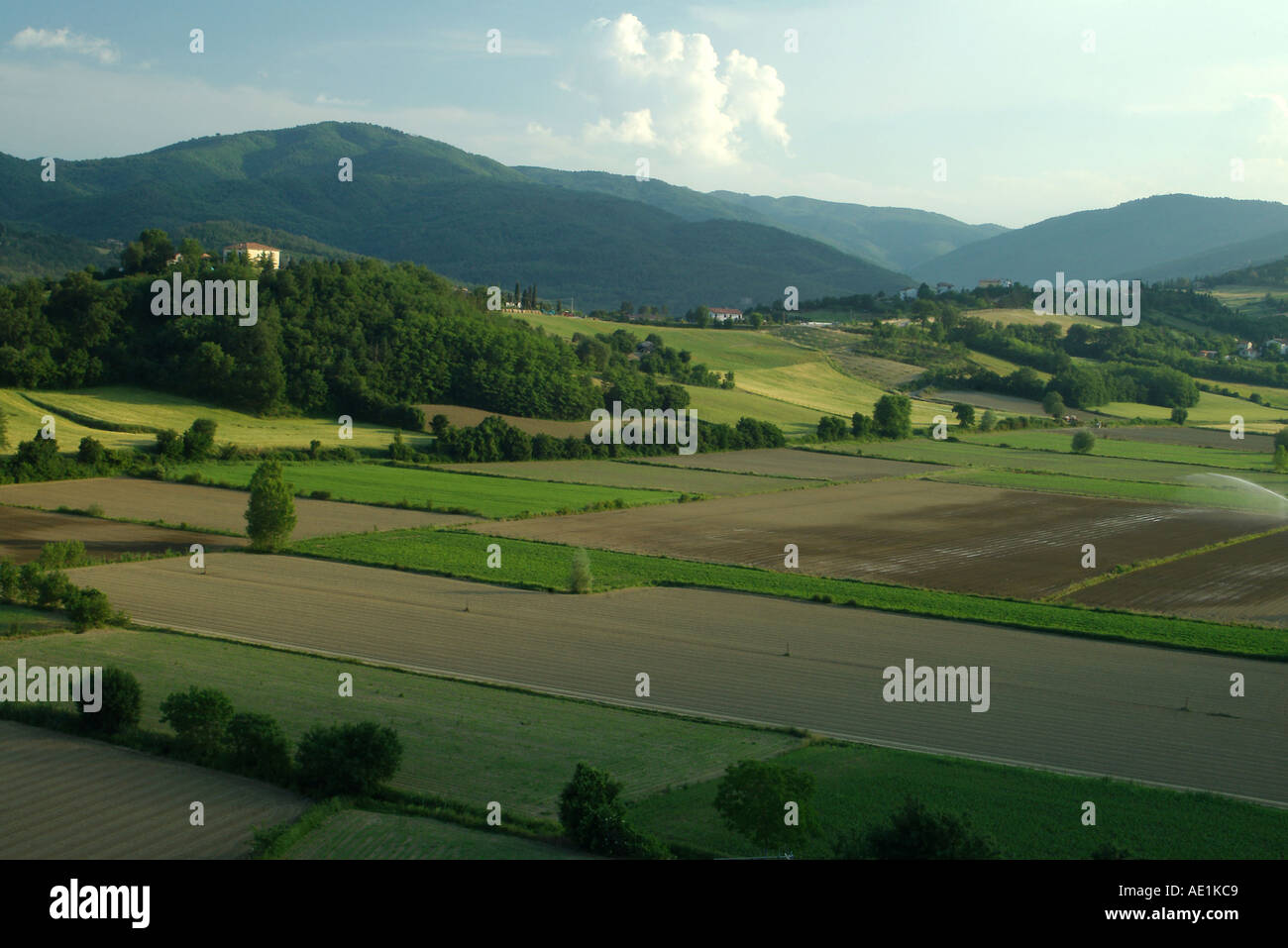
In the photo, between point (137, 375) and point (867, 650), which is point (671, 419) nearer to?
point (137, 375)

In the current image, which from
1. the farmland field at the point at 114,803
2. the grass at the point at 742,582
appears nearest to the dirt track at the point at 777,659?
the grass at the point at 742,582

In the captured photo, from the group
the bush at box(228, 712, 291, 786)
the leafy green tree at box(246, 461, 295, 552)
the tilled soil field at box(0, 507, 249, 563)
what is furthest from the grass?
the bush at box(228, 712, 291, 786)

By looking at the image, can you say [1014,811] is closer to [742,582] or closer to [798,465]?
[742,582]

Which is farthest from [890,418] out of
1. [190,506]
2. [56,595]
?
[56,595]
